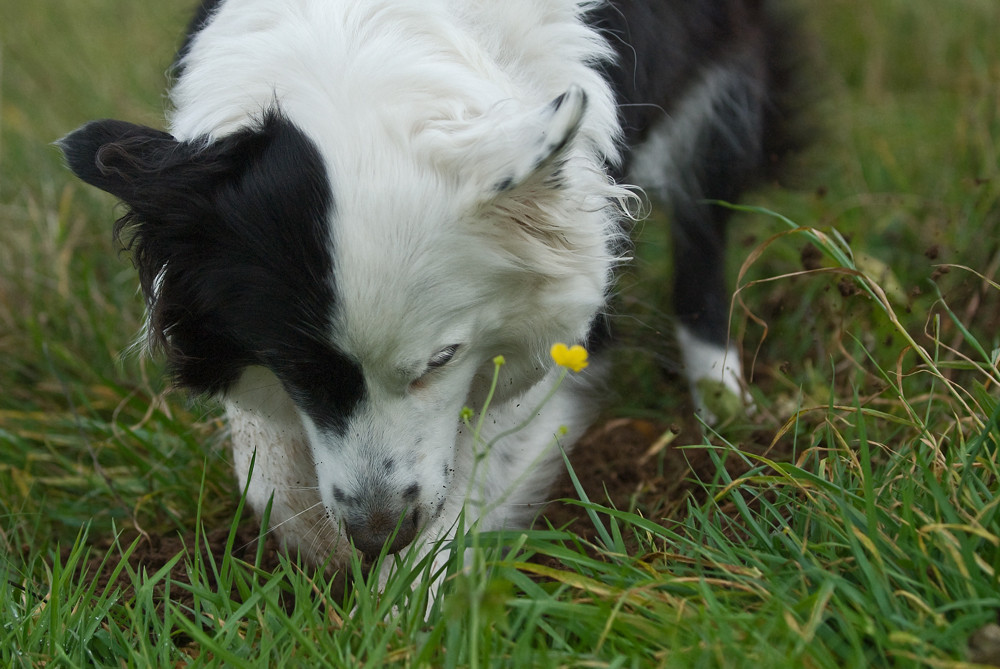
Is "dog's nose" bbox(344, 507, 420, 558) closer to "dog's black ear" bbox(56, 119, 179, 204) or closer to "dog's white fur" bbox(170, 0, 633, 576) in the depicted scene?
"dog's white fur" bbox(170, 0, 633, 576)

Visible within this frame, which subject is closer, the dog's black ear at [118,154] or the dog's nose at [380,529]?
the dog's black ear at [118,154]

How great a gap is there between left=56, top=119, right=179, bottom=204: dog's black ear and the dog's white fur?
109 millimetres

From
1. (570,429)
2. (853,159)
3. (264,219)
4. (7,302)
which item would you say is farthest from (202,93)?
(853,159)

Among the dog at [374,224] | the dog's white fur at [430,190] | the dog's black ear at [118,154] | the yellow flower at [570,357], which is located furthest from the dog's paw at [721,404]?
the dog's black ear at [118,154]

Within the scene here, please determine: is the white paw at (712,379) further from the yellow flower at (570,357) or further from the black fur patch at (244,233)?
the black fur patch at (244,233)

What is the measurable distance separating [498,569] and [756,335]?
194 cm

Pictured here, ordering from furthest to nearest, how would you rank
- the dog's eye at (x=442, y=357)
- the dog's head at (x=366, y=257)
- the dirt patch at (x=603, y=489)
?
the dirt patch at (x=603, y=489) → the dog's eye at (x=442, y=357) → the dog's head at (x=366, y=257)

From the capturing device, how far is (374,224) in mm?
1771

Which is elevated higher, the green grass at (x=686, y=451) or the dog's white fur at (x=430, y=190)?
the dog's white fur at (x=430, y=190)

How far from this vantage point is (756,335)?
337 centimetres

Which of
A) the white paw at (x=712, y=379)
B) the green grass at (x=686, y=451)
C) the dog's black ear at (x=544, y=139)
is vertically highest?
the dog's black ear at (x=544, y=139)

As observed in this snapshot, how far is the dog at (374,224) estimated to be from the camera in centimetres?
180

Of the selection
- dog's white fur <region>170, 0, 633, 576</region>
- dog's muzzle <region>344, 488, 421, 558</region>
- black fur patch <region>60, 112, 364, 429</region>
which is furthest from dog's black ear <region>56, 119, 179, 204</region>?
dog's muzzle <region>344, 488, 421, 558</region>

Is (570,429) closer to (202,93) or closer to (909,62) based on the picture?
(202,93)
